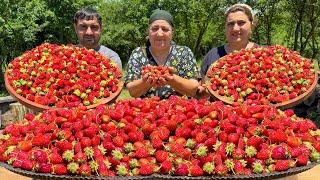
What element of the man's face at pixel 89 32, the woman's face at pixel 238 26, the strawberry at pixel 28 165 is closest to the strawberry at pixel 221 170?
the strawberry at pixel 28 165

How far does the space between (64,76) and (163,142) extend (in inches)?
63.2

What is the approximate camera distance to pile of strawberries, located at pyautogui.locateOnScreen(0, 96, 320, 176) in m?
2.18

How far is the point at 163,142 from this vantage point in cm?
228

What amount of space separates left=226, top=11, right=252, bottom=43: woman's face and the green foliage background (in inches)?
411

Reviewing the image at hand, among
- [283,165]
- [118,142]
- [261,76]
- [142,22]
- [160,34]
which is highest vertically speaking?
[160,34]

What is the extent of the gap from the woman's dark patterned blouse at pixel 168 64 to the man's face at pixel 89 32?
557 mm

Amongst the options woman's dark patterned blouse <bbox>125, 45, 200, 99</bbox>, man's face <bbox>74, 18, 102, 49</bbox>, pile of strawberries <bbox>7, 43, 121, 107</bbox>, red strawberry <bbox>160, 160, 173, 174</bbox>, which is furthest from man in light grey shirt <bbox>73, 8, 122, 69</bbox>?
red strawberry <bbox>160, 160, 173, 174</bbox>

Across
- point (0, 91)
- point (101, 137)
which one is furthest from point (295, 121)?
point (0, 91)

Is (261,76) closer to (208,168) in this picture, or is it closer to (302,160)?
(302,160)

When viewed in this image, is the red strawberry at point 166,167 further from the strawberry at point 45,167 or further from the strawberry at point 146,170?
the strawberry at point 45,167

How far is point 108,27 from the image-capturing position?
1160 inches

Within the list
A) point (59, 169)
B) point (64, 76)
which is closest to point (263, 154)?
point (59, 169)

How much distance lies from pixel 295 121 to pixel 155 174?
0.88 meters

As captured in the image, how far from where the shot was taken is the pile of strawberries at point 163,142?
2.18m
